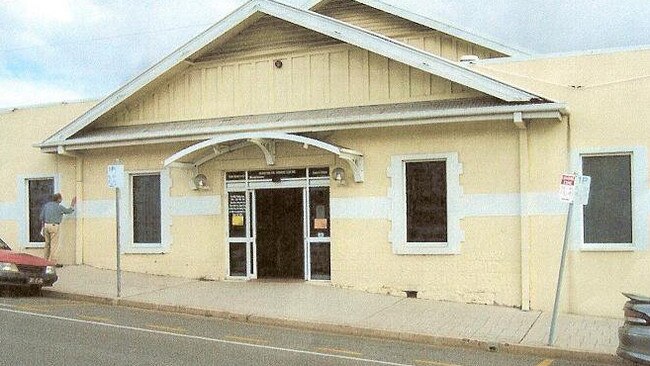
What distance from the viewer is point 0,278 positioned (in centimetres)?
1399

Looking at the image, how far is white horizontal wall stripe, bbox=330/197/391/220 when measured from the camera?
48.3 feet

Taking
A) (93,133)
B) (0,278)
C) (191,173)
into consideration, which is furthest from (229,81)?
(0,278)

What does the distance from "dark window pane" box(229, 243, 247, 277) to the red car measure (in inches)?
145

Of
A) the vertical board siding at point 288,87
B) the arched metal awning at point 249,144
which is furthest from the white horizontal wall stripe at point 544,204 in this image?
the arched metal awning at point 249,144

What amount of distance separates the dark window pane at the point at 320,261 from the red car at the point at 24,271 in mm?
5220

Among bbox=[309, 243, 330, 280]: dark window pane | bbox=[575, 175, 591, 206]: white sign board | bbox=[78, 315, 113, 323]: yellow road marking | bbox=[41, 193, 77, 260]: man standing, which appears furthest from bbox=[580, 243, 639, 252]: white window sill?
bbox=[41, 193, 77, 260]: man standing

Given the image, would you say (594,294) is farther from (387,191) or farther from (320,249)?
(320,249)

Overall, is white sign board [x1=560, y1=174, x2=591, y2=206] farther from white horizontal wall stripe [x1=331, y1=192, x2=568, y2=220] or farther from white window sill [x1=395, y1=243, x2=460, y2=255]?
white window sill [x1=395, y1=243, x2=460, y2=255]

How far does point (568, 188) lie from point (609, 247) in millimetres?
Result: 2872

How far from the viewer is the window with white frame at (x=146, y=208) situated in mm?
17125

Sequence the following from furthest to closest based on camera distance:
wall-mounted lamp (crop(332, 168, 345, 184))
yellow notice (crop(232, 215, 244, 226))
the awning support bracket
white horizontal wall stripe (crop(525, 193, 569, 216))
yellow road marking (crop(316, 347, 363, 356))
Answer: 1. yellow notice (crop(232, 215, 244, 226))
2. the awning support bracket
3. wall-mounted lamp (crop(332, 168, 345, 184))
4. white horizontal wall stripe (crop(525, 193, 569, 216))
5. yellow road marking (crop(316, 347, 363, 356))

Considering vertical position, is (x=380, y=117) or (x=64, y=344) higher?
(x=380, y=117)

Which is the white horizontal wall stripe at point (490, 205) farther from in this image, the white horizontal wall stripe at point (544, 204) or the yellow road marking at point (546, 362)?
the yellow road marking at point (546, 362)

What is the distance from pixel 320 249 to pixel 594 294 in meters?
5.49
